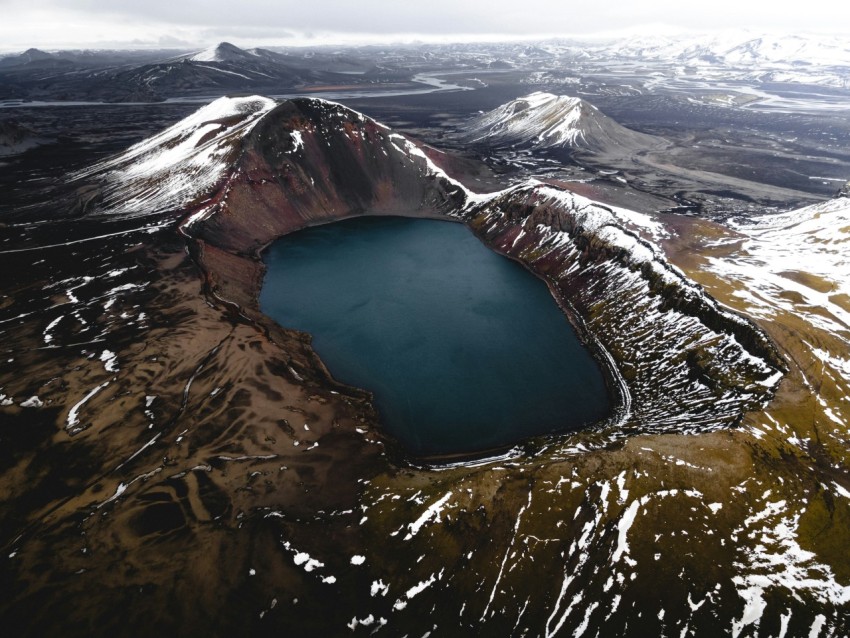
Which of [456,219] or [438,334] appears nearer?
[438,334]

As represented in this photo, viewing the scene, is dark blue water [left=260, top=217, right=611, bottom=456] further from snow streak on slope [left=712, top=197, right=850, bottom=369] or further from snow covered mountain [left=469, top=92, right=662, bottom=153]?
snow covered mountain [left=469, top=92, right=662, bottom=153]

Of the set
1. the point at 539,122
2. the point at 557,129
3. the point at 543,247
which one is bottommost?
the point at 543,247

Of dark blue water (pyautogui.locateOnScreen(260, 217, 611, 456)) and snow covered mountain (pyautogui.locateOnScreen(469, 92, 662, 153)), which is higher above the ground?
snow covered mountain (pyautogui.locateOnScreen(469, 92, 662, 153))

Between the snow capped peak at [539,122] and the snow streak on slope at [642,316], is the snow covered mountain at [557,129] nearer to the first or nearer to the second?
the snow capped peak at [539,122]

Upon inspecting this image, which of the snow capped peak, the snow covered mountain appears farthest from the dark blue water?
the snow capped peak

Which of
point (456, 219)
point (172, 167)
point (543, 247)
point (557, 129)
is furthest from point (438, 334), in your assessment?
point (557, 129)

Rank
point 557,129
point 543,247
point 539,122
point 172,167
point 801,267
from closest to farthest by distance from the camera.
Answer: point 801,267 < point 543,247 < point 172,167 < point 557,129 < point 539,122

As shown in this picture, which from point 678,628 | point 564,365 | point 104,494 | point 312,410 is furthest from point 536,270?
point 104,494

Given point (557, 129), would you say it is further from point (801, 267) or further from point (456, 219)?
point (801, 267)
